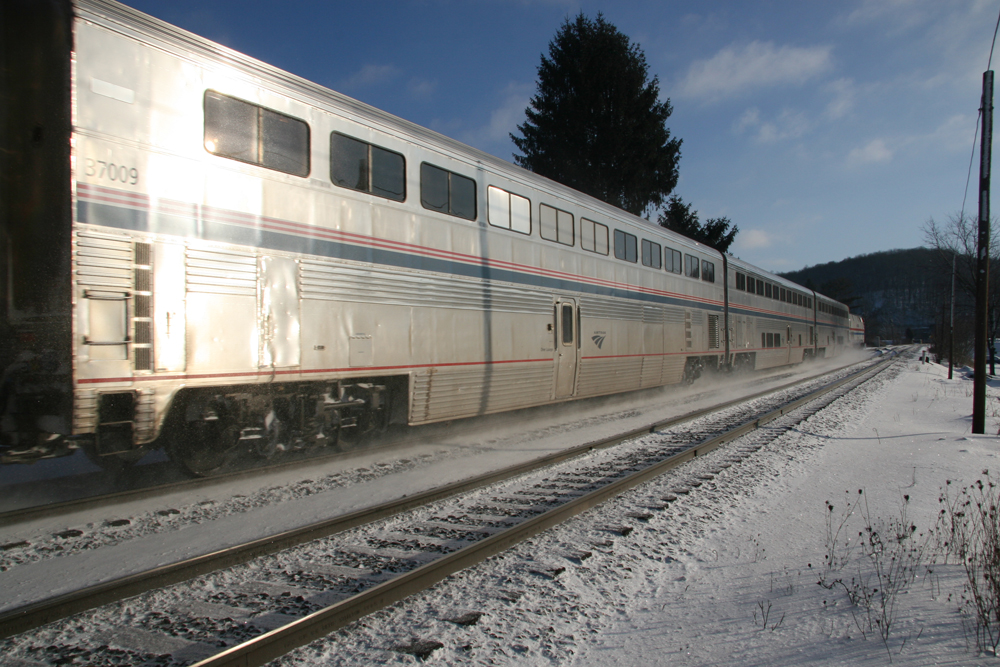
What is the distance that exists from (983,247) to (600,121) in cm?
2180

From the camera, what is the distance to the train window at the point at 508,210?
9045 millimetres

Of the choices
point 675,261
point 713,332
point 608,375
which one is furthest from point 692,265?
point 608,375

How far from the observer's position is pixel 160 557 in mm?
4336

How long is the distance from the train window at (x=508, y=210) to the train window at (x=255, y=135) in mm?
3202

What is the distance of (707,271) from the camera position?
57.5 ft

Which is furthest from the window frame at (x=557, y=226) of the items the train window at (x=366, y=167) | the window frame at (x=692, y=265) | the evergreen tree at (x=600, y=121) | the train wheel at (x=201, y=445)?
the evergreen tree at (x=600, y=121)

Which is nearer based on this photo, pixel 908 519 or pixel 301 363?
pixel 908 519

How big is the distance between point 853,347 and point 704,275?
41116 millimetres

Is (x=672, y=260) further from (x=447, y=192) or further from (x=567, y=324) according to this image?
(x=447, y=192)

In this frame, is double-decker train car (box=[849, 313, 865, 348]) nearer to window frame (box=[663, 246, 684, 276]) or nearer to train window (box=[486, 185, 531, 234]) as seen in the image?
window frame (box=[663, 246, 684, 276])

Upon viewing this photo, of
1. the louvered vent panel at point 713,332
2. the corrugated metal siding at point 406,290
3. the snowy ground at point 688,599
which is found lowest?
the snowy ground at point 688,599

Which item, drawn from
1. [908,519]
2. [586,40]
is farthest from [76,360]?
[586,40]

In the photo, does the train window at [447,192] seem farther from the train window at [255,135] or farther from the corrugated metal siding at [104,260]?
the corrugated metal siding at [104,260]

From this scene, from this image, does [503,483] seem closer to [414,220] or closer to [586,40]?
[414,220]
